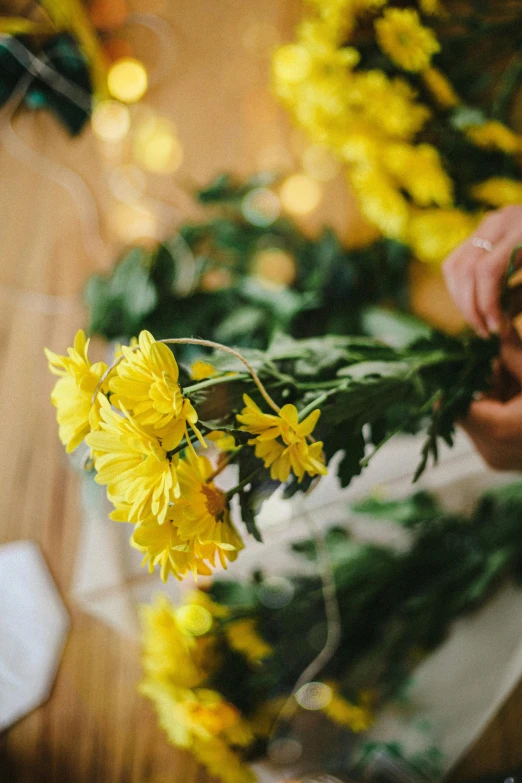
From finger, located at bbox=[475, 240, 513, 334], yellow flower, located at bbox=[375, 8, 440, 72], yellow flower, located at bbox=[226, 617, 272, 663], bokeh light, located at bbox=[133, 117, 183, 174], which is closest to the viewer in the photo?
finger, located at bbox=[475, 240, 513, 334]

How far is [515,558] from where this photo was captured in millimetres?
740

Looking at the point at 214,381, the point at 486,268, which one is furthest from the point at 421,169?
the point at 214,381

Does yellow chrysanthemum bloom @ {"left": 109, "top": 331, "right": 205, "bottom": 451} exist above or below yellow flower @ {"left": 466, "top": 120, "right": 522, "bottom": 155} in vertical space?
below

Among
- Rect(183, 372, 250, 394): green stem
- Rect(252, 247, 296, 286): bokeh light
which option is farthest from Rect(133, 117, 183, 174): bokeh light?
Rect(183, 372, 250, 394): green stem

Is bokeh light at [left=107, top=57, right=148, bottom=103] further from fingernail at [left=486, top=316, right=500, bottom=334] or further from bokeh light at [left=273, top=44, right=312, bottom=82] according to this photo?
fingernail at [left=486, top=316, right=500, bottom=334]

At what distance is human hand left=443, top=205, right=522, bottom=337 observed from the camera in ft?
1.48

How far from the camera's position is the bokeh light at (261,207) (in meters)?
0.95

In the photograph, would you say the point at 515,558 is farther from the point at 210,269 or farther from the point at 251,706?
the point at 210,269

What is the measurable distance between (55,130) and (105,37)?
217mm

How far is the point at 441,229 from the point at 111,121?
2.39ft

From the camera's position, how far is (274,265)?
0.94 metres

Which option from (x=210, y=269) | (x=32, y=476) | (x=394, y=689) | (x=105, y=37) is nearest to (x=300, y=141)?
(x=210, y=269)

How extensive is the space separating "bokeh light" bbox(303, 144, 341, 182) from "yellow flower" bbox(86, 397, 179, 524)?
780mm

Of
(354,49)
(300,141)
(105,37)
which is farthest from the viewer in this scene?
(105,37)
